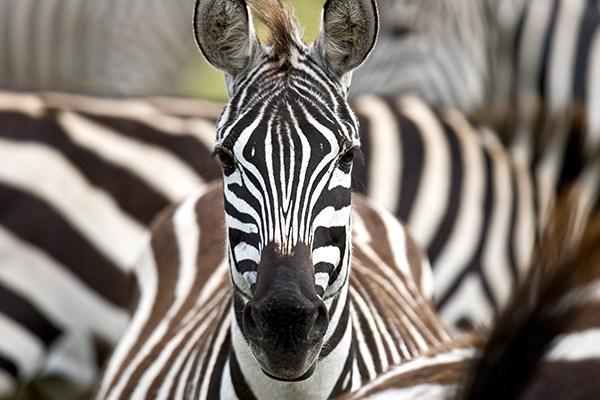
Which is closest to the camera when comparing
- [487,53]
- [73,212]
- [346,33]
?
[346,33]

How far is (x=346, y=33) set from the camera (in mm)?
4875

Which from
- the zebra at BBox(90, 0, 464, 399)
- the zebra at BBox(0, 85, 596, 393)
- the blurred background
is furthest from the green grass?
the zebra at BBox(90, 0, 464, 399)

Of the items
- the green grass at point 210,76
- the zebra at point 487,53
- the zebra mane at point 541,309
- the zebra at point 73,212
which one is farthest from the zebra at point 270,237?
the green grass at point 210,76

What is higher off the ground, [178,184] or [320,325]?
[178,184]

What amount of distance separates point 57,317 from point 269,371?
333 cm

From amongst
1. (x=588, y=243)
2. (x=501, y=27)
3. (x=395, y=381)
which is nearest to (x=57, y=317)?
(x=501, y=27)

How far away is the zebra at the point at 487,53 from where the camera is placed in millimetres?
9266

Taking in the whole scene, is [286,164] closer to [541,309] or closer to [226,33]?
[226,33]

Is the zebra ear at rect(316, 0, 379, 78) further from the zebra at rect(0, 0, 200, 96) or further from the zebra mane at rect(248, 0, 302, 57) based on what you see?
the zebra at rect(0, 0, 200, 96)

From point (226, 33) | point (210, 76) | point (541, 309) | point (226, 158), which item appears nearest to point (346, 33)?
point (226, 33)

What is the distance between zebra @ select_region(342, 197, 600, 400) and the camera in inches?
115

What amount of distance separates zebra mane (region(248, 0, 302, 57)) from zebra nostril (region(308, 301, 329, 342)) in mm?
831

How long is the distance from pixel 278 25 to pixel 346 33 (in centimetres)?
21

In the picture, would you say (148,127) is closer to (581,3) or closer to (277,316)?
(581,3)
